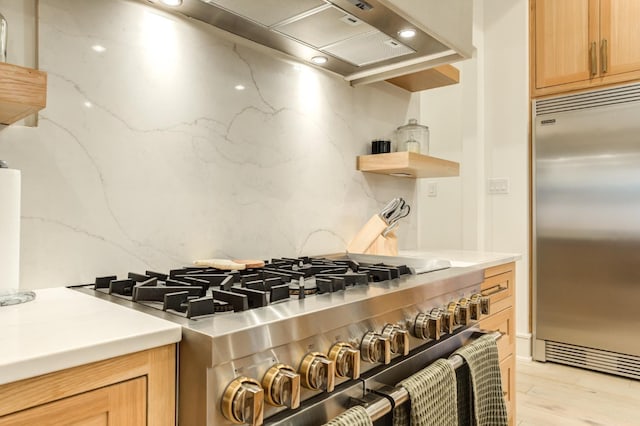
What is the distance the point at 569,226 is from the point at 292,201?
2224 millimetres

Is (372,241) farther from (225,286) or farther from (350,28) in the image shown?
(225,286)

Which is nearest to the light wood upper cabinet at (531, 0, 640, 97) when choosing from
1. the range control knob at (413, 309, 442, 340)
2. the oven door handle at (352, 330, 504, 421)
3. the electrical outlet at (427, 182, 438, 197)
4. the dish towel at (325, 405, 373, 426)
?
the electrical outlet at (427, 182, 438, 197)

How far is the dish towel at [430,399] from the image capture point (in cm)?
94

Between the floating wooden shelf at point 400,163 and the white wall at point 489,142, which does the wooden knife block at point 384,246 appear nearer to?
the floating wooden shelf at point 400,163

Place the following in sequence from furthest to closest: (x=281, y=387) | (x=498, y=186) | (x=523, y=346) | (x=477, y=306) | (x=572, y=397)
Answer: (x=498, y=186), (x=523, y=346), (x=572, y=397), (x=477, y=306), (x=281, y=387)

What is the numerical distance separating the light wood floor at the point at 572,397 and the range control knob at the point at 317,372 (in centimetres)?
194

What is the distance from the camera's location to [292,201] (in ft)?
5.47

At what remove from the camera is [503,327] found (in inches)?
71.6

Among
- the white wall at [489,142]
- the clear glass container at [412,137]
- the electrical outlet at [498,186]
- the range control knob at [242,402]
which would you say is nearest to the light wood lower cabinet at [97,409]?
the range control knob at [242,402]

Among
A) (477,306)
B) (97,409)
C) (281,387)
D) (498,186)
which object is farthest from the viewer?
(498,186)

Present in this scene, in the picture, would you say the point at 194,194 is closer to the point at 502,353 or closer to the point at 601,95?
the point at 502,353

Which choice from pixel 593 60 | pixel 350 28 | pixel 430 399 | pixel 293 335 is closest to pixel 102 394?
pixel 293 335

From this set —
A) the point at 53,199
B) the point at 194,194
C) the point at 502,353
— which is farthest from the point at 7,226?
the point at 502,353

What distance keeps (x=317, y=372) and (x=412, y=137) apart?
5.43 feet
